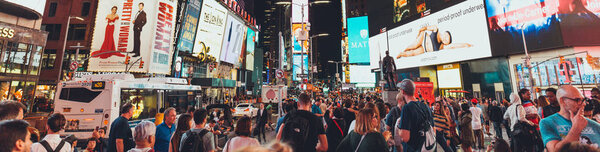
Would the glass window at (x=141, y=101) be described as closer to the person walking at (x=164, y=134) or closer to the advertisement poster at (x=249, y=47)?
the person walking at (x=164, y=134)

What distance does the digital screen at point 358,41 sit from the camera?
2391 inches

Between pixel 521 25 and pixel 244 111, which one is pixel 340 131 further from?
pixel 521 25

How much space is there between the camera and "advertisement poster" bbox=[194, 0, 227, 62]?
1325 inches

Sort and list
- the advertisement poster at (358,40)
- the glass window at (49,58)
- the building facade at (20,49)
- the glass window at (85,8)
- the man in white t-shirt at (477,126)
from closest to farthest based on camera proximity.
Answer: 1. the man in white t-shirt at (477,126)
2. the building facade at (20,49)
3. the glass window at (49,58)
4. the glass window at (85,8)
5. the advertisement poster at (358,40)

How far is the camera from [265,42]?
150 m

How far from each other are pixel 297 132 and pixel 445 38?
35.7m

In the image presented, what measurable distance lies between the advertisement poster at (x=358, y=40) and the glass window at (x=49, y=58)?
5508cm

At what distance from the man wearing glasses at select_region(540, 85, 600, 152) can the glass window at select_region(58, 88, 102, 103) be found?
44.3 feet

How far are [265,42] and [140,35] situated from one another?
126 metres

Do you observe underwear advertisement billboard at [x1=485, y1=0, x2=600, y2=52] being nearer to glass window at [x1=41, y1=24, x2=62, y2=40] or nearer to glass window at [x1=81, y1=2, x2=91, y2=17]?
glass window at [x1=81, y1=2, x2=91, y2=17]

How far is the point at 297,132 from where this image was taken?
3.97 m

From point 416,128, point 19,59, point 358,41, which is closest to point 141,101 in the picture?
point 416,128

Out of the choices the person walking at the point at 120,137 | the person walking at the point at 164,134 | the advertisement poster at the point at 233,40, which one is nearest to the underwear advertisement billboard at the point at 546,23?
the person walking at the point at 164,134

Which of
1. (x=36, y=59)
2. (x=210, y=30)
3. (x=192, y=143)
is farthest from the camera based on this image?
(x=210, y=30)
